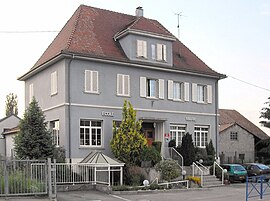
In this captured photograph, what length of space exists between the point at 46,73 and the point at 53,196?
13.1m

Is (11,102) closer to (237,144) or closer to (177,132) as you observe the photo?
(237,144)

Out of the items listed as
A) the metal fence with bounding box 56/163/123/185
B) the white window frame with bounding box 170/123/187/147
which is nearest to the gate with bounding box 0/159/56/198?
the metal fence with bounding box 56/163/123/185

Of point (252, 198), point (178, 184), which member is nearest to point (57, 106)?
point (178, 184)

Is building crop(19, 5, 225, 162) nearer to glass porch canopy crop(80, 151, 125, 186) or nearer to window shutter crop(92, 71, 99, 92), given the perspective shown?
window shutter crop(92, 71, 99, 92)

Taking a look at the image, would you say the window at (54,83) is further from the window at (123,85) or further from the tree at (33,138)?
the window at (123,85)

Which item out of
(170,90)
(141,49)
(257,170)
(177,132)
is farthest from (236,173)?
(141,49)

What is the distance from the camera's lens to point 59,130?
88.9 feet

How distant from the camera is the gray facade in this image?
150 ft

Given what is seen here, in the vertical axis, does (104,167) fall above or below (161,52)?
below

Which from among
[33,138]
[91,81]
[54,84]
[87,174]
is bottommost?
[87,174]

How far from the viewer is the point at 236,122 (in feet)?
157

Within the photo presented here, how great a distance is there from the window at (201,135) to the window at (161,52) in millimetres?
6247

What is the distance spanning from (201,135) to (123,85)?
838 centimetres

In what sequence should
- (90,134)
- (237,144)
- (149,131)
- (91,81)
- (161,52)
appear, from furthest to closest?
(237,144), (149,131), (161,52), (91,81), (90,134)
